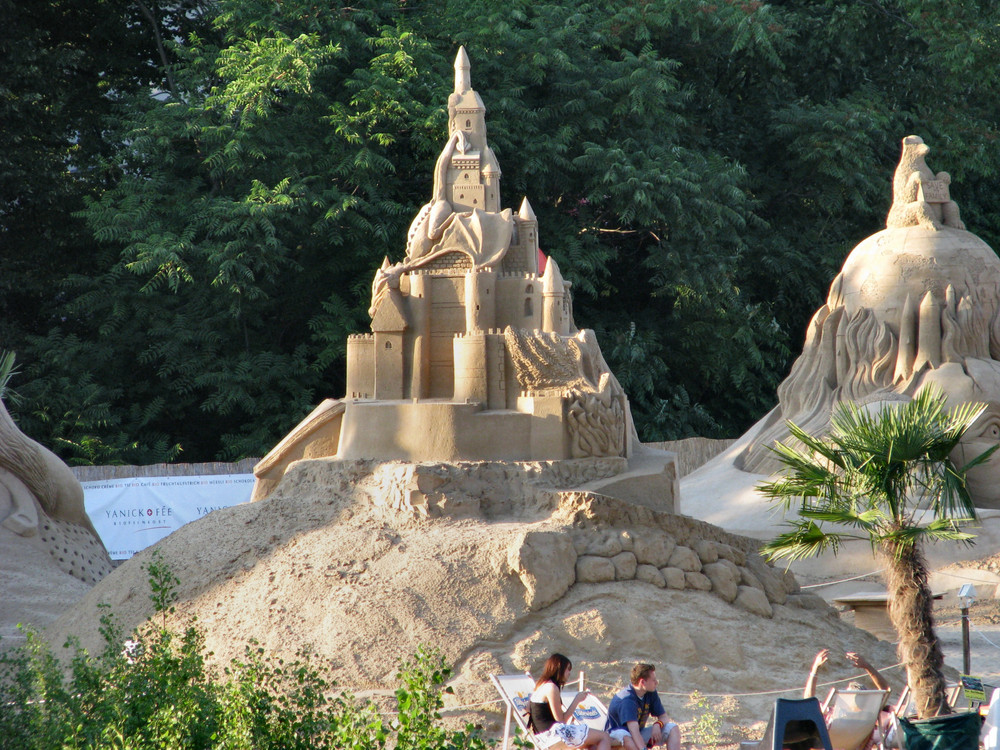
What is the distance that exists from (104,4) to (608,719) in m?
17.7

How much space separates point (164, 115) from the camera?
64.1 feet

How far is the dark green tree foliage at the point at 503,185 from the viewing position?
63.7ft

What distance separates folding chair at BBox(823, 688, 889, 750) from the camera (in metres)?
7.75

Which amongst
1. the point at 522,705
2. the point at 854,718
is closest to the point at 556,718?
the point at 522,705

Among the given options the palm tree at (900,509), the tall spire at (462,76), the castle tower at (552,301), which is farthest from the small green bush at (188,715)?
the tall spire at (462,76)

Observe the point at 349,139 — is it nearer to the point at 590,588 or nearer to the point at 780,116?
the point at 780,116

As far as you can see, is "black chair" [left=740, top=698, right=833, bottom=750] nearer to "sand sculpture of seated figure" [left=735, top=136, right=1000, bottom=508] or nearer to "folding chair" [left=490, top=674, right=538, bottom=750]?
"folding chair" [left=490, top=674, right=538, bottom=750]

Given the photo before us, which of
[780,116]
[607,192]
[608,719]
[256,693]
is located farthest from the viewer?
[780,116]

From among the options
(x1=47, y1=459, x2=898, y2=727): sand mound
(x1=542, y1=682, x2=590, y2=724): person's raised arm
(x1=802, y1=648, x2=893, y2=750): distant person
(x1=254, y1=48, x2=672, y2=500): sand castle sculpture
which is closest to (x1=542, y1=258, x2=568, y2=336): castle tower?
(x1=254, y1=48, x2=672, y2=500): sand castle sculpture

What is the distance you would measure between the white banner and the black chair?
973cm

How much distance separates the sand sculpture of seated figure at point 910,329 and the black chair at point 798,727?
31.3ft

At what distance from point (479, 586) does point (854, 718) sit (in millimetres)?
3325

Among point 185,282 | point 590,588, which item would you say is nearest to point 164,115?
point 185,282

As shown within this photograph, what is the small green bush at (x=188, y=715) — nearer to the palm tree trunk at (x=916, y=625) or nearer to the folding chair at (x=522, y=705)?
the folding chair at (x=522, y=705)
